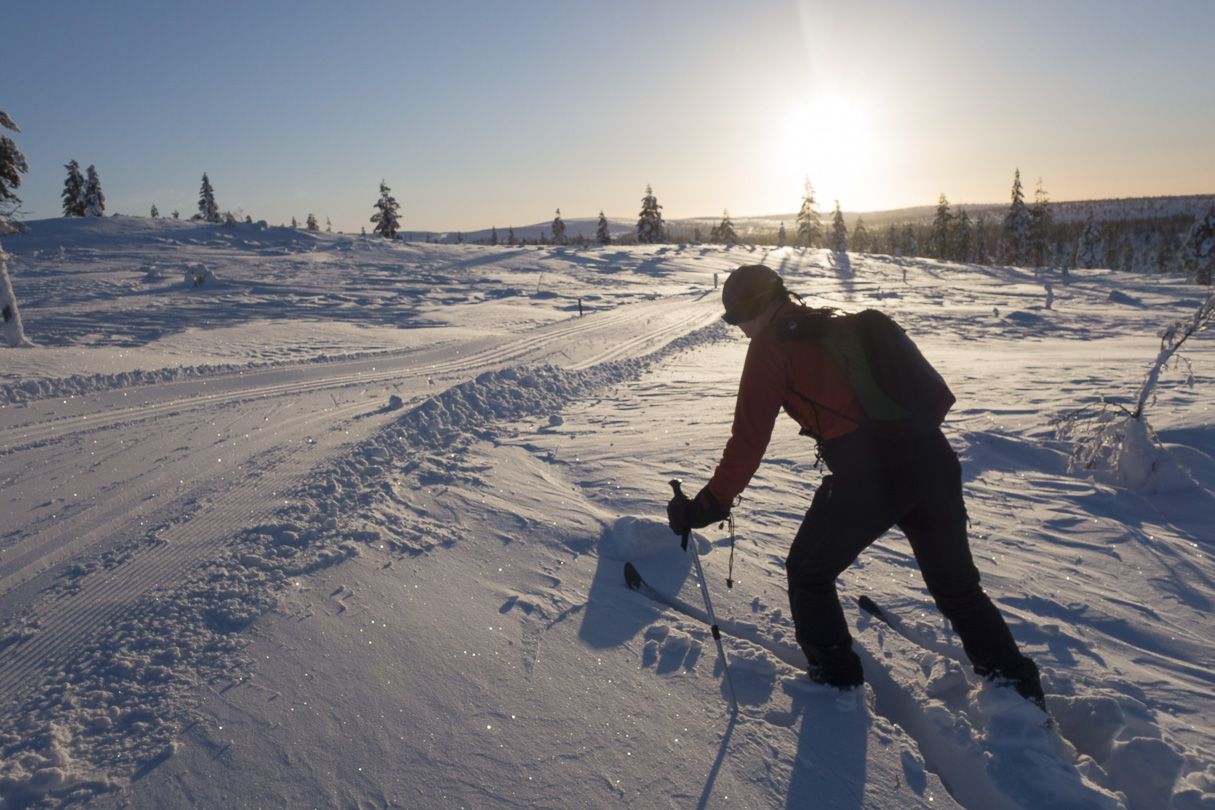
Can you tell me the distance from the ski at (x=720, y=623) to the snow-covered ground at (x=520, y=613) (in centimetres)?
2

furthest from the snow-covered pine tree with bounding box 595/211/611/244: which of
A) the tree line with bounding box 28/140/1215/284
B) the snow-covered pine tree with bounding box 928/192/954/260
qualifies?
the snow-covered pine tree with bounding box 928/192/954/260

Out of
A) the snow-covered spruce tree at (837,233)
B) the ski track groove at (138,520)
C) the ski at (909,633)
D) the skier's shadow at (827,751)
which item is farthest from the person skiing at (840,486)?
the snow-covered spruce tree at (837,233)

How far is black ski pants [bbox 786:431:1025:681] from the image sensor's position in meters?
2.28

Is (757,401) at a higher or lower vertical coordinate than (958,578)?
higher

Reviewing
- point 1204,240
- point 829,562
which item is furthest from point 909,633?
point 1204,240

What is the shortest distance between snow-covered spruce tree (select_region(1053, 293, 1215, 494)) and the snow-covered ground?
213mm

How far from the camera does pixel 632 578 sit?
3.59m

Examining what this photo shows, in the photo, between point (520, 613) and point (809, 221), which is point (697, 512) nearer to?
point (520, 613)

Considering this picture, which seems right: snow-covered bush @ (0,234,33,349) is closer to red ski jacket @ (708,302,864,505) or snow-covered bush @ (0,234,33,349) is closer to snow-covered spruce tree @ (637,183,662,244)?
red ski jacket @ (708,302,864,505)

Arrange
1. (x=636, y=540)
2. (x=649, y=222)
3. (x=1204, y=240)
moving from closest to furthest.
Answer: (x=636, y=540) → (x=1204, y=240) → (x=649, y=222)

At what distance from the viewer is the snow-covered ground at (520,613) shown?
224cm

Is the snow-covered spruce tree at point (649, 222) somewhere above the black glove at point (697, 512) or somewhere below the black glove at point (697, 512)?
above

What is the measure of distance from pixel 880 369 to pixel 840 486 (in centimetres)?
49

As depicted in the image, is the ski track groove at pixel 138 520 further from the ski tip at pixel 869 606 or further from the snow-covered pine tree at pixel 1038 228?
the snow-covered pine tree at pixel 1038 228
